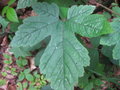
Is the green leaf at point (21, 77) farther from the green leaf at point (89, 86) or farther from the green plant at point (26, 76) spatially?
the green leaf at point (89, 86)

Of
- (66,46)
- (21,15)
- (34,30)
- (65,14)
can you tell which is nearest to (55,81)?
(66,46)

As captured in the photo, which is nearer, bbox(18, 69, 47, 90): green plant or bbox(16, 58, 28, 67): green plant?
bbox(18, 69, 47, 90): green plant

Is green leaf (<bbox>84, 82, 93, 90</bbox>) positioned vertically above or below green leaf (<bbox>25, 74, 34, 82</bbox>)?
above

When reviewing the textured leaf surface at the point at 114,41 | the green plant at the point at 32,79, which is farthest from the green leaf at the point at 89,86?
the textured leaf surface at the point at 114,41

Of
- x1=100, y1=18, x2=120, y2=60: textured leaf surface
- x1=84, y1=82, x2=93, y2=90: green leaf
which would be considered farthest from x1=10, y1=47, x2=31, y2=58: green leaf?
x1=100, y1=18, x2=120, y2=60: textured leaf surface

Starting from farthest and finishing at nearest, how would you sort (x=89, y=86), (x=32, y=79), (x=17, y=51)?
(x=32, y=79), (x=17, y=51), (x=89, y=86)

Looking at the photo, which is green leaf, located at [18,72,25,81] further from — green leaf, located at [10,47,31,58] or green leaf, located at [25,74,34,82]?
green leaf, located at [10,47,31,58]

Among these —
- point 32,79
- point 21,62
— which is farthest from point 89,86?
point 21,62

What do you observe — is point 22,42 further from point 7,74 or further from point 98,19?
point 7,74

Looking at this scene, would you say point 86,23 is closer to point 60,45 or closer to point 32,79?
point 60,45
